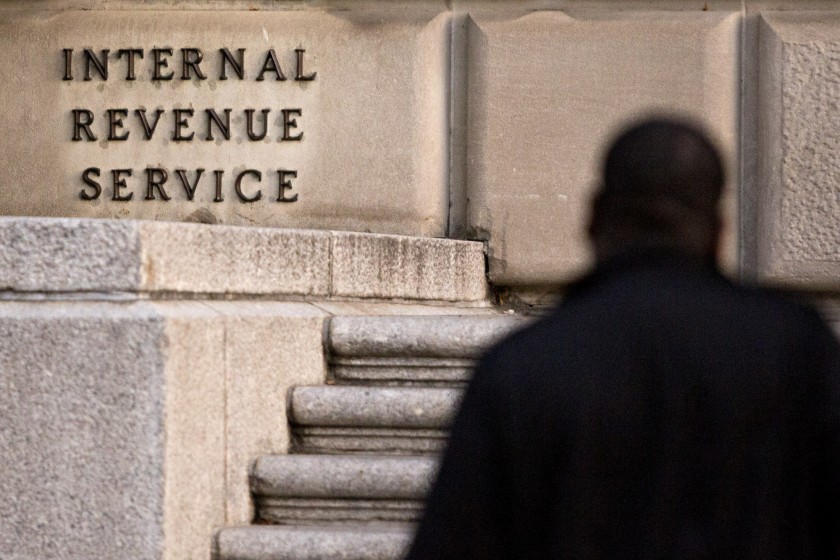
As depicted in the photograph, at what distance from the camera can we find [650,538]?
6.77ft

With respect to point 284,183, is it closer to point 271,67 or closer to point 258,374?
point 271,67

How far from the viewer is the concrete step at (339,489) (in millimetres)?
4555

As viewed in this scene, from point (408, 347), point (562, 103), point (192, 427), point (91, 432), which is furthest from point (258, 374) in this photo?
point (562, 103)

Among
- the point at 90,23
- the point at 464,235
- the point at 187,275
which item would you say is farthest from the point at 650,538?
the point at 90,23

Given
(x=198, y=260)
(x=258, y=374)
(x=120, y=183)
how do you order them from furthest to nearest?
(x=120, y=183)
(x=258, y=374)
(x=198, y=260)

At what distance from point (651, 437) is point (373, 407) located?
2862mm

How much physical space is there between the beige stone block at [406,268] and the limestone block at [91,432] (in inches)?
65.3

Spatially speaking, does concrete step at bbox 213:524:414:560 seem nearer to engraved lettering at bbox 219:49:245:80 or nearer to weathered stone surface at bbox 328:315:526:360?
weathered stone surface at bbox 328:315:526:360

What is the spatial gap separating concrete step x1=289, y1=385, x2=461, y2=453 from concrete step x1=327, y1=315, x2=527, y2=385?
233 mm

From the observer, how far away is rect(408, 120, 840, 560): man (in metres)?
2.06

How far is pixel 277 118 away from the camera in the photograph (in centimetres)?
727

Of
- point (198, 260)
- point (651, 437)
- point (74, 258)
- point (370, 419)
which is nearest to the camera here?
point (651, 437)

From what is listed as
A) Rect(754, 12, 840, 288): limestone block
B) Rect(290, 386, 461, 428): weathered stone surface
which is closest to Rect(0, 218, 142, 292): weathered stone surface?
Rect(290, 386, 461, 428): weathered stone surface

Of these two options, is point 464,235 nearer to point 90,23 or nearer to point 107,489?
point 90,23
